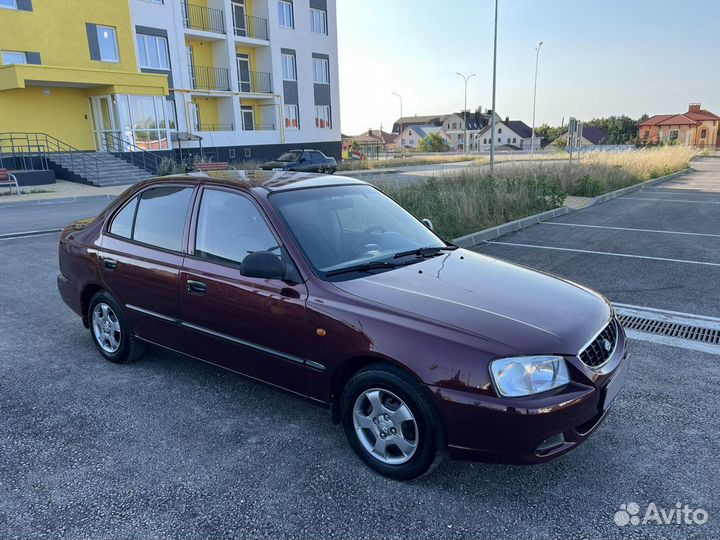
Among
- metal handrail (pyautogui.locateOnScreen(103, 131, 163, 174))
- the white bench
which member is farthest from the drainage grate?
metal handrail (pyautogui.locateOnScreen(103, 131, 163, 174))

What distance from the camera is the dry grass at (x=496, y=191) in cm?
1079

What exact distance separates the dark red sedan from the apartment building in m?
23.7

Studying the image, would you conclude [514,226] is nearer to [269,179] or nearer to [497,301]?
[269,179]

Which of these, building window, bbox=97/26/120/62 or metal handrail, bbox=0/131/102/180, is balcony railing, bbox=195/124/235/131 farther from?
metal handrail, bbox=0/131/102/180

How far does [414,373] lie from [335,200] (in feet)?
5.70

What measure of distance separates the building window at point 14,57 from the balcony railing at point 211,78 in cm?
1059

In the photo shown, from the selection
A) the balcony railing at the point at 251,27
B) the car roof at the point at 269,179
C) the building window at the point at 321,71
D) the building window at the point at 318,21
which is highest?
the building window at the point at 318,21

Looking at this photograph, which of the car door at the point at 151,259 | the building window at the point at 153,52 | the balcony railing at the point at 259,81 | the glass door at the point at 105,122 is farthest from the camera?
the balcony railing at the point at 259,81

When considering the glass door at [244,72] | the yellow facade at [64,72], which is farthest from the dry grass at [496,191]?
the glass door at [244,72]

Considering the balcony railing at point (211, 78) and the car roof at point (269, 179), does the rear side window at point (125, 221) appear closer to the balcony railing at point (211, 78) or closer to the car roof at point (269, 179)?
the car roof at point (269, 179)

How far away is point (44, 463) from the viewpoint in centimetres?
329

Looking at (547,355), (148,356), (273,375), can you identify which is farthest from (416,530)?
(148,356)

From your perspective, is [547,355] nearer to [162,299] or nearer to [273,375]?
[273,375]

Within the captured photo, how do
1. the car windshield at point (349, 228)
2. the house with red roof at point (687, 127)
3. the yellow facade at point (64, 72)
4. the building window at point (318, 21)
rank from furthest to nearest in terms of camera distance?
the house with red roof at point (687, 127) < the building window at point (318, 21) < the yellow facade at point (64, 72) < the car windshield at point (349, 228)
